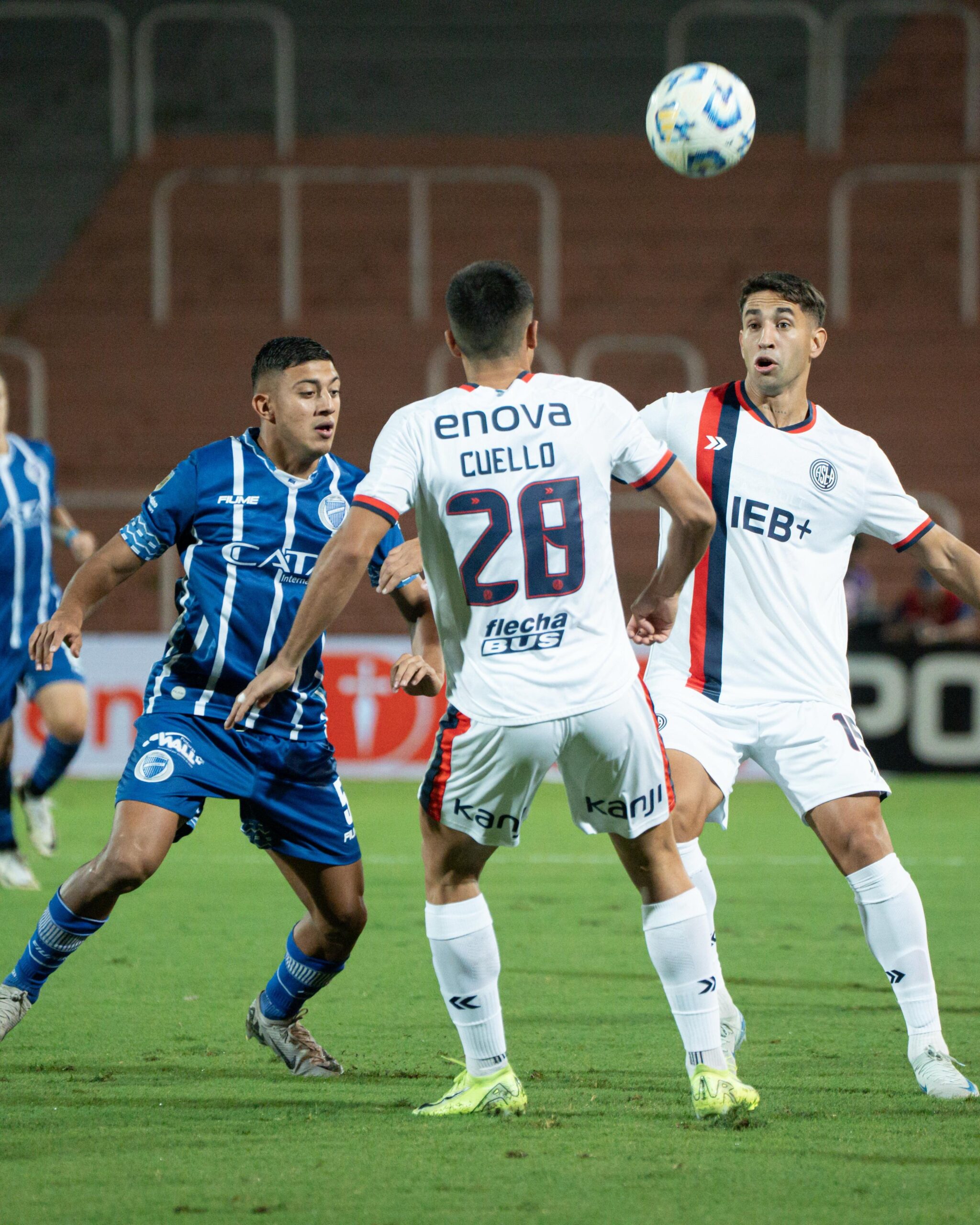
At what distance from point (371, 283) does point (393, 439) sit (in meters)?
15.9

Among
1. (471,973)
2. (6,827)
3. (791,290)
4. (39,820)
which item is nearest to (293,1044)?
(471,973)

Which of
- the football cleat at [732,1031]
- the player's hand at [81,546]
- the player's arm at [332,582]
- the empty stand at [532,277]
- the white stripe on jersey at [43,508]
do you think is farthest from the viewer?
the empty stand at [532,277]

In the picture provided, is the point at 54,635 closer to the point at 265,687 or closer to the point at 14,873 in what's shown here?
the point at 265,687

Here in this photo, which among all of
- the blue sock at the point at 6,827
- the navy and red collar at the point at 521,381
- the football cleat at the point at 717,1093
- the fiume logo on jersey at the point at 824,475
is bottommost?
the blue sock at the point at 6,827

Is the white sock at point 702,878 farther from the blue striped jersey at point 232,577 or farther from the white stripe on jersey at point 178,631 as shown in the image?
the white stripe on jersey at point 178,631

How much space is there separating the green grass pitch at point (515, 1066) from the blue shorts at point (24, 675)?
0.90 m

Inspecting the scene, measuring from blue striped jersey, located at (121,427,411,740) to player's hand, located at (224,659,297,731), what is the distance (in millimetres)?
606

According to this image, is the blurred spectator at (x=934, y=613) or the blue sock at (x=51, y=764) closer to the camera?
the blue sock at (x=51, y=764)

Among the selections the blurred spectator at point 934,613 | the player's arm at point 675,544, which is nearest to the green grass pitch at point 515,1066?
the player's arm at point 675,544

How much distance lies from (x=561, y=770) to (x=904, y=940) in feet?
3.94

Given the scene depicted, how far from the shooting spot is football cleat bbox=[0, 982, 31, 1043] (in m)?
4.63

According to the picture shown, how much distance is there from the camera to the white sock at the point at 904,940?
15.0 feet

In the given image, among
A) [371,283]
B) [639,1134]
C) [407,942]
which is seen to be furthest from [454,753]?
[371,283]

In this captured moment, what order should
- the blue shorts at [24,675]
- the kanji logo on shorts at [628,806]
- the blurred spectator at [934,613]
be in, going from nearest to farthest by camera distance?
1. the kanji logo on shorts at [628,806]
2. the blue shorts at [24,675]
3. the blurred spectator at [934,613]
